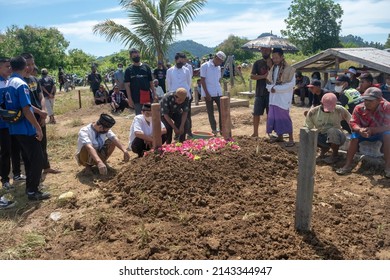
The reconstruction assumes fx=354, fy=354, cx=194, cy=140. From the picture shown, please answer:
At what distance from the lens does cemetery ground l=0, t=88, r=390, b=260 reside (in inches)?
122

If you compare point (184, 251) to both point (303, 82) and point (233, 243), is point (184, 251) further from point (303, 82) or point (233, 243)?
point (303, 82)

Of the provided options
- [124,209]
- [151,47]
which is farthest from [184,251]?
[151,47]

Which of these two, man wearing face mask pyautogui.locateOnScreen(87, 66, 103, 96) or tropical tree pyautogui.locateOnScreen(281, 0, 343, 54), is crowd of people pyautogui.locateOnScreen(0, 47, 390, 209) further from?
tropical tree pyautogui.locateOnScreen(281, 0, 343, 54)

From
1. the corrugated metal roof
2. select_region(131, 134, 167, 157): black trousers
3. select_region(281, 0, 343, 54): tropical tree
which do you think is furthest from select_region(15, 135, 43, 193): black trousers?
select_region(281, 0, 343, 54): tropical tree

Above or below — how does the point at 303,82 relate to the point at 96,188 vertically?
above

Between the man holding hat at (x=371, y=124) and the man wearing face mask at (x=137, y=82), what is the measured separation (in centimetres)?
351

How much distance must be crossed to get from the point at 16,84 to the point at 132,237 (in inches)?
89.7

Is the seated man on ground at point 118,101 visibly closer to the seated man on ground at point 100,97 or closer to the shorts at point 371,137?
the seated man on ground at point 100,97

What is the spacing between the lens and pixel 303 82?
1202cm

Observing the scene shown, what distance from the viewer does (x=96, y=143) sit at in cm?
536

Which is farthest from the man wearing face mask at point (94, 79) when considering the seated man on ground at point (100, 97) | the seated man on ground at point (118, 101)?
the seated man on ground at point (118, 101)

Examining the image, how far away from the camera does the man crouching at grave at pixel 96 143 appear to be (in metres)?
5.12
